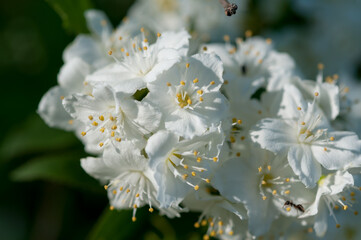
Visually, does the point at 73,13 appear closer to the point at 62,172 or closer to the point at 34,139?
the point at 34,139

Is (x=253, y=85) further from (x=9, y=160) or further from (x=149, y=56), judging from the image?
(x=9, y=160)

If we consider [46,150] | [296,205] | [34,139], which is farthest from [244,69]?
[46,150]

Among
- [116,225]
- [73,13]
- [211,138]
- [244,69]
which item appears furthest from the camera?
[73,13]

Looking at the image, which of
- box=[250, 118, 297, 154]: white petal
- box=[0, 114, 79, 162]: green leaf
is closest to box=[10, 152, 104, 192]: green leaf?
box=[0, 114, 79, 162]: green leaf

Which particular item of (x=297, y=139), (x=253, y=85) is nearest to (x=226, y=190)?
(x=297, y=139)

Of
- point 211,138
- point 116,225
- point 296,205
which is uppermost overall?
point 211,138

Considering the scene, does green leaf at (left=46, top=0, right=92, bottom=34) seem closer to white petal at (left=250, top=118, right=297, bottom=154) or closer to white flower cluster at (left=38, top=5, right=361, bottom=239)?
white flower cluster at (left=38, top=5, right=361, bottom=239)

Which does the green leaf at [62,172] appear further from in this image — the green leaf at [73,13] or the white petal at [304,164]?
the white petal at [304,164]
